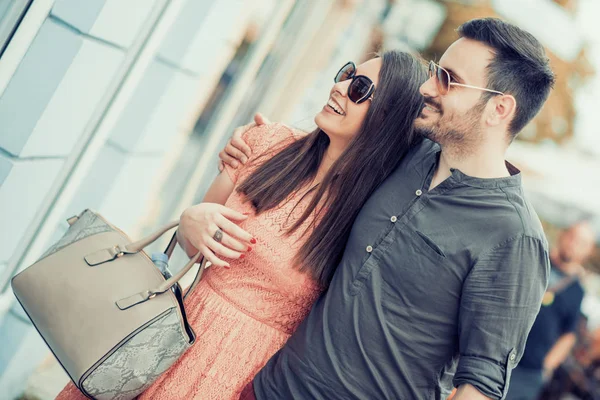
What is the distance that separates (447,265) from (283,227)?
56 centimetres

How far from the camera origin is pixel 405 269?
1771 mm

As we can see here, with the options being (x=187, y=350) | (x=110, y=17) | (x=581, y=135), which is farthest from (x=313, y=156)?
(x=581, y=135)

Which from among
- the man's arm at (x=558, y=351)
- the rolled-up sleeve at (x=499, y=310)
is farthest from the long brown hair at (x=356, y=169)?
the man's arm at (x=558, y=351)

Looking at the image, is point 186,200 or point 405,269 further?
point 186,200

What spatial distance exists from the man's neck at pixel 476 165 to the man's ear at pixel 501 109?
0.10 metres

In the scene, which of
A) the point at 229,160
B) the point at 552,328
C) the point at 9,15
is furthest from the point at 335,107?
the point at 552,328

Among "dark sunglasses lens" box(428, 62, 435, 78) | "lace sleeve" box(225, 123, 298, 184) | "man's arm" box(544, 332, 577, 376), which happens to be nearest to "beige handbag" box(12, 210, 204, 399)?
"lace sleeve" box(225, 123, 298, 184)

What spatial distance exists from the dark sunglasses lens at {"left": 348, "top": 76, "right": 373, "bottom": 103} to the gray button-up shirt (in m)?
0.36

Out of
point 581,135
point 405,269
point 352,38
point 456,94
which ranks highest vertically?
point 581,135

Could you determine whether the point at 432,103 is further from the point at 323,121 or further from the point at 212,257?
the point at 212,257

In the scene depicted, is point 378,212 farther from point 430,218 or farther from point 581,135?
point 581,135

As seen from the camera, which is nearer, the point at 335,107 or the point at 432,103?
the point at 432,103

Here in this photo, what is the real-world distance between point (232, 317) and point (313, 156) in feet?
2.06

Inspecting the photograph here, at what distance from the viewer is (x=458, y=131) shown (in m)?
1.92
